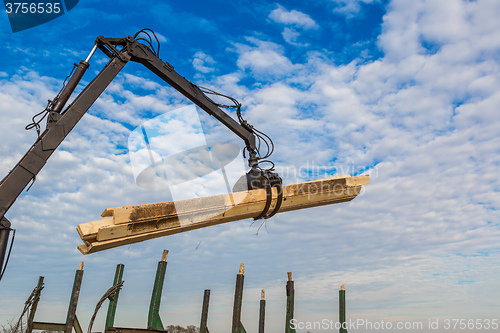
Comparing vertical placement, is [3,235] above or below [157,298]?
above

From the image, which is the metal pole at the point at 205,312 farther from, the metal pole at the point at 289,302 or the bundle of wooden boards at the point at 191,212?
the bundle of wooden boards at the point at 191,212

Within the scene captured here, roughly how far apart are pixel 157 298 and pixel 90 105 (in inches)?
153

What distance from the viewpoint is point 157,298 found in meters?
7.29

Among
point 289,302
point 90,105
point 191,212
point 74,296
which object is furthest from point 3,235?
point 289,302

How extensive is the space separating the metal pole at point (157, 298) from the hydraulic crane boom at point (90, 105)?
2527mm

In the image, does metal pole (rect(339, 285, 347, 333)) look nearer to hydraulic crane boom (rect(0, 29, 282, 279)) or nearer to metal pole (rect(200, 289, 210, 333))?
metal pole (rect(200, 289, 210, 333))

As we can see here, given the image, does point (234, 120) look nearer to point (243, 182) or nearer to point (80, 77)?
point (243, 182)

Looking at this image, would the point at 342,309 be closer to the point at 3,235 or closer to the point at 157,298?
the point at 157,298

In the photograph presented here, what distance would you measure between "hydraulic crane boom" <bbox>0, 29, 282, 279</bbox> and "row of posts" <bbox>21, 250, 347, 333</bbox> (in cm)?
246

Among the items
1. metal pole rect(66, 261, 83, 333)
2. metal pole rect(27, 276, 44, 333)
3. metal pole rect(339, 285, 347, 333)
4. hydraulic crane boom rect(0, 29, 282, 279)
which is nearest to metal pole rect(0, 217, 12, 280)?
hydraulic crane boom rect(0, 29, 282, 279)

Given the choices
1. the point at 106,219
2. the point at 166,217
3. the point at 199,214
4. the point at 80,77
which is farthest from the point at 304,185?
the point at 80,77

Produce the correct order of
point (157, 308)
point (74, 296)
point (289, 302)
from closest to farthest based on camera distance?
point (157, 308), point (74, 296), point (289, 302)

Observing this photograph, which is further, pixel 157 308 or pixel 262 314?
pixel 262 314

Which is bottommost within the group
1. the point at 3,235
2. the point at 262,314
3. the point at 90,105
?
the point at 262,314
